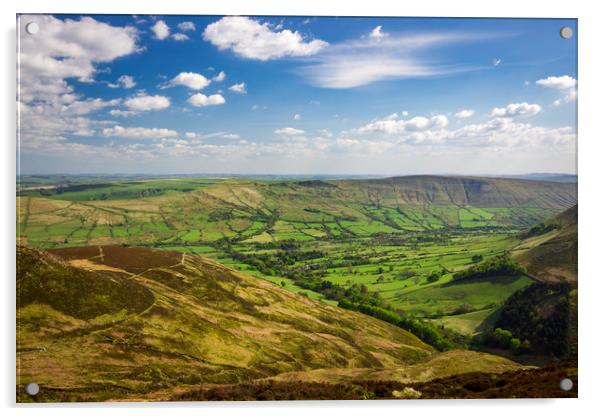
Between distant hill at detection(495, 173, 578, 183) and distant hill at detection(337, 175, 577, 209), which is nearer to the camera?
distant hill at detection(495, 173, 578, 183)

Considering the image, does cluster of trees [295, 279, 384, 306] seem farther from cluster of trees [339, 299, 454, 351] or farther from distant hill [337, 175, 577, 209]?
distant hill [337, 175, 577, 209]

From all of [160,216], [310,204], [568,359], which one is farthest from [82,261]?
[310,204]

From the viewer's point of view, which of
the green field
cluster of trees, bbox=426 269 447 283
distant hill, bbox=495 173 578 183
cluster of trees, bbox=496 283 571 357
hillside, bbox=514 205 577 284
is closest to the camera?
cluster of trees, bbox=496 283 571 357

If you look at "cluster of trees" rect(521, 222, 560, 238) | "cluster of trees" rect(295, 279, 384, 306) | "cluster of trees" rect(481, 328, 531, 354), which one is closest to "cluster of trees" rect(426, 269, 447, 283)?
"cluster of trees" rect(295, 279, 384, 306)

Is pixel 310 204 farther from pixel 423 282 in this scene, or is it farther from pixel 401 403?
pixel 401 403

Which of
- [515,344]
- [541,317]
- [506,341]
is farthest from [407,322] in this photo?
[541,317]

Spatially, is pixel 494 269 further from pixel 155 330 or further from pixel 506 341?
pixel 155 330
